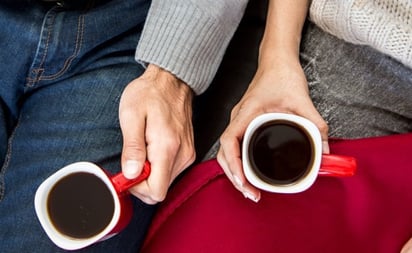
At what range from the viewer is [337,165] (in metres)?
0.66

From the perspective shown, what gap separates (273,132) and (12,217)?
1.45 ft

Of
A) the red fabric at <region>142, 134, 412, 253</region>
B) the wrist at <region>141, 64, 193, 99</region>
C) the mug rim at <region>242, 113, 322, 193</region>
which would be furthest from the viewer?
the wrist at <region>141, 64, 193, 99</region>

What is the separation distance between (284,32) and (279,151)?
0.26 metres

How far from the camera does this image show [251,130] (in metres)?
0.70

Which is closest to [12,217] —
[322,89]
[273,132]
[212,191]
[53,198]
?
[53,198]

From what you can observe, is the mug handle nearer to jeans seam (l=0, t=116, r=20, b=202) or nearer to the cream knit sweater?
the cream knit sweater

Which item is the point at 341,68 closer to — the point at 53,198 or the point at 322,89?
the point at 322,89

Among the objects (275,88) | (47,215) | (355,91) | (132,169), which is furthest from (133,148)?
(355,91)

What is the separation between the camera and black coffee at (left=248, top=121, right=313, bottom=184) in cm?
69

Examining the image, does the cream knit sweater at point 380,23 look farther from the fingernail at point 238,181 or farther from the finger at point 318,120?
the fingernail at point 238,181

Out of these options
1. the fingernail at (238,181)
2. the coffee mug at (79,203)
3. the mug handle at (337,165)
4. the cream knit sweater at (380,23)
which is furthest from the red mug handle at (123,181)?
the cream knit sweater at (380,23)

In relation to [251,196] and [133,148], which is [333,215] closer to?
[251,196]

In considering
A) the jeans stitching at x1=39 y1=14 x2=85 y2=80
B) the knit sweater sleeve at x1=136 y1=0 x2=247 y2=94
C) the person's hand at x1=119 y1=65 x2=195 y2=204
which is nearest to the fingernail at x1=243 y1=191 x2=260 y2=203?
the person's hand at x1=119 y1=65 x2=195 y2=204

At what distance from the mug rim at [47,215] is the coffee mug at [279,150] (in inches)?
6.9
